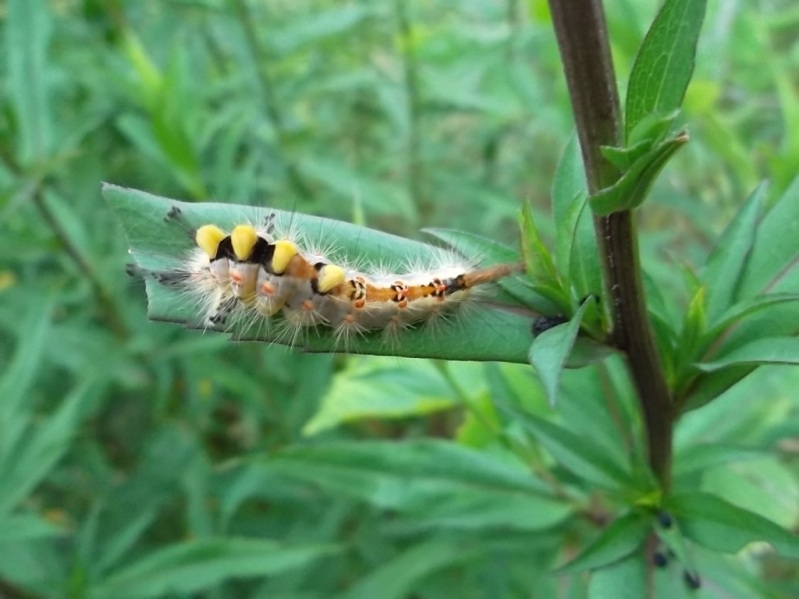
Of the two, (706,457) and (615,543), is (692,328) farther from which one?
(706,457)

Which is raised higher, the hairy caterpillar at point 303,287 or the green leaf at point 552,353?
the hairy caterpillar at point 303,287

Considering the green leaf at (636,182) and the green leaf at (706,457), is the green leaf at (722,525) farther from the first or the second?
the green leaf at (636,182)

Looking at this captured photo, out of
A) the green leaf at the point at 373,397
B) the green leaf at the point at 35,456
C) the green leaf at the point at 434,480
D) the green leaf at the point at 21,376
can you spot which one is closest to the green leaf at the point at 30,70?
the green leaf at the point at 21,376

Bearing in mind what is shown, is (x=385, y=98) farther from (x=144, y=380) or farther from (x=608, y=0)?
(x=144, y=380)

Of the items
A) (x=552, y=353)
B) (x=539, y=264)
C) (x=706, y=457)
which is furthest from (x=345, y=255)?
(x=706, y=457)

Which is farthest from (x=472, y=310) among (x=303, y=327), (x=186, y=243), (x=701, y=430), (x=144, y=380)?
(x=144, y=380)

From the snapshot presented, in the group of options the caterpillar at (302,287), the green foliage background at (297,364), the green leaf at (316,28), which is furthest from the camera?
the green leaf at (316,28)

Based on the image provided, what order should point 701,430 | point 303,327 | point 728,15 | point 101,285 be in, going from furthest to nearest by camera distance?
point 728,15 → point 101,285 → point 701,430 → point 303,327
